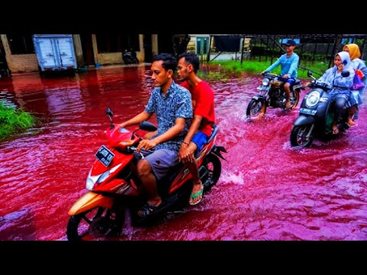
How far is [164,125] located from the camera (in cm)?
319

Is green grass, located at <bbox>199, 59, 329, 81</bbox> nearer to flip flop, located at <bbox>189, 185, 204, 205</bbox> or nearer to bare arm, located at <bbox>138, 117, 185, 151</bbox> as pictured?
flip flop, located at <bbox>189, 185, 204, 205</bbox>

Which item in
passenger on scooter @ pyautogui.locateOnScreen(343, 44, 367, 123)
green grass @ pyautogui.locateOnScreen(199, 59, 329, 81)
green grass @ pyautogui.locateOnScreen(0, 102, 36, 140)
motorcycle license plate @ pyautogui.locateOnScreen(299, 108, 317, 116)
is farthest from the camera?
green grass @ pyautogui.locateOnScreen(199, 59, 329, 81)

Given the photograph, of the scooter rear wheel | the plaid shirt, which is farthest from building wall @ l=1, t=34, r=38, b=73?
the scooter rear wheel

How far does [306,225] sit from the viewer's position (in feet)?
10.8

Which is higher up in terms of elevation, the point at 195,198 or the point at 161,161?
the point at 161,161

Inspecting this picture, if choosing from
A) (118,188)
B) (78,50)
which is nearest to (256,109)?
Result: (118,188)

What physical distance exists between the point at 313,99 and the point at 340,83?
802 millimetres

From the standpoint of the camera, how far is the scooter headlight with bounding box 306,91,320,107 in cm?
531

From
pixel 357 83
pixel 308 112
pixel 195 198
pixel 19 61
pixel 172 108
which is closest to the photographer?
pixel 172 108

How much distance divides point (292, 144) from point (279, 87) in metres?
2.55

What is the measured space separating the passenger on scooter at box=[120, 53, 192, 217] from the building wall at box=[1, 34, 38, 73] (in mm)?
16064

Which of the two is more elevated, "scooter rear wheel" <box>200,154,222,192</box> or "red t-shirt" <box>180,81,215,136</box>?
"red t-shirt" <box>180,81,215,136</box>

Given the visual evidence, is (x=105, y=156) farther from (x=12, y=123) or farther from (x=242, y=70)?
(x=242, y=70)

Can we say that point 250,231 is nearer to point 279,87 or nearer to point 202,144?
point 202,144
